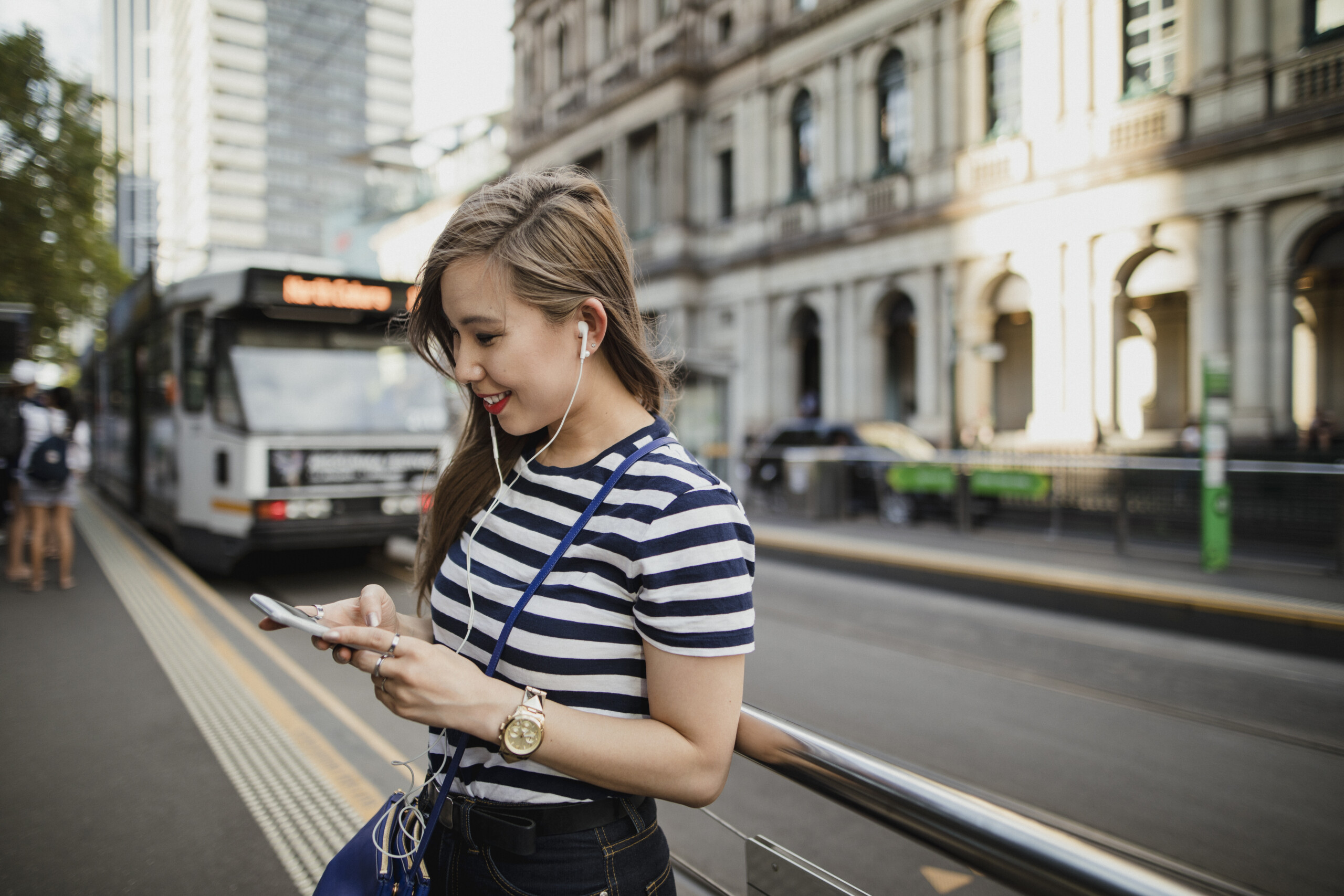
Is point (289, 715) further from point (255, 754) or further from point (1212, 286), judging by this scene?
point (1212, 286)

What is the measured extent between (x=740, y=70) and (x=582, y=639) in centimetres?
2594

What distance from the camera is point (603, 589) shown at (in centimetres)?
112

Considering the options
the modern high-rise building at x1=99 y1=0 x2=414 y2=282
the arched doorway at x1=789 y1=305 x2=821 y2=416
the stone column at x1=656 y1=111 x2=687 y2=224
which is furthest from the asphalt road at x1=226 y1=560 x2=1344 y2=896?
the modern high-rise building at x1=99 y1=0 x2=414 y2=282

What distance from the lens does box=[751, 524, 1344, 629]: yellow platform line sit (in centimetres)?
661

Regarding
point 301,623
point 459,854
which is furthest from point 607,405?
point 459,854

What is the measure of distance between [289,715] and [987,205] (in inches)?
704

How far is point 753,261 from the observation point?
2383 centimetres

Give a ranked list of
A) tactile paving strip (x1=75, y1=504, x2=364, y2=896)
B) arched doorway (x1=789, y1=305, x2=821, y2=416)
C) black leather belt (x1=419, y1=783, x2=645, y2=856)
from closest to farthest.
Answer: black leather belt (x1=419, y1=783, x2=645, y2=856) < tactile paving strip (x1=75, y1=504, x2=364, y2=896) < arched doorway (x1=789, y1=305, x2=821, y2=416)

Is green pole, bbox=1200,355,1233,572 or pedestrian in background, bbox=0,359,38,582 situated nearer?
pedestrian in background, bbox=0,359,38,582

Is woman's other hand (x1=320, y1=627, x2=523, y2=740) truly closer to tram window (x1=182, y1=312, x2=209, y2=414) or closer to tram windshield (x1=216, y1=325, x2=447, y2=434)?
tram windshield (x1=216, y1=325, x2=447, y2=434)

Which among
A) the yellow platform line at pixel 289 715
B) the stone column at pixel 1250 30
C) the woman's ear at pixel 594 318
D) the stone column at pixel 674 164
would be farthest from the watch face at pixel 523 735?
the stone column at pixel 674 164

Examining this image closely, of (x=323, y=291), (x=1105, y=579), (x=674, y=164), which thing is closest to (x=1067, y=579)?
(x=1105, y=579)

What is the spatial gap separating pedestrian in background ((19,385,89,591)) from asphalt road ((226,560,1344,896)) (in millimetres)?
1442

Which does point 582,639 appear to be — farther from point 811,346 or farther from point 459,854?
point 811,346
